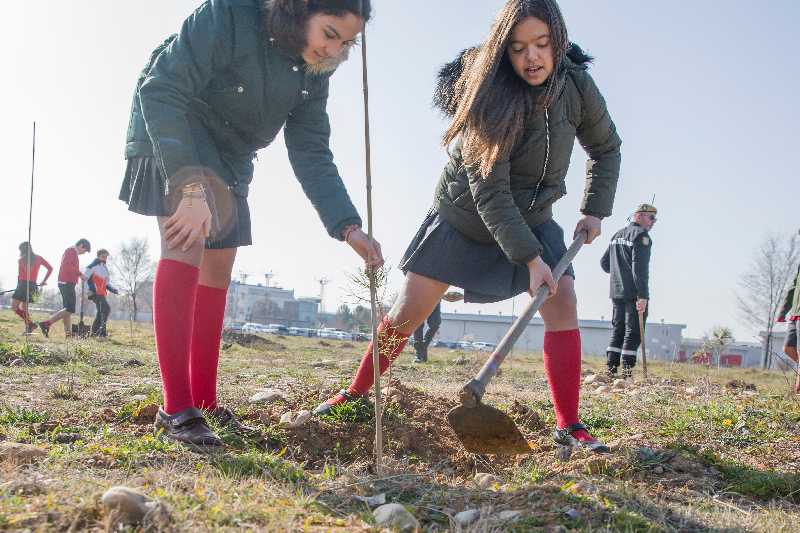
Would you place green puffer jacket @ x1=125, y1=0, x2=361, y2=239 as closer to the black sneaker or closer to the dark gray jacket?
the black sneaker

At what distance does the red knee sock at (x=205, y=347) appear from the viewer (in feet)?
10.3

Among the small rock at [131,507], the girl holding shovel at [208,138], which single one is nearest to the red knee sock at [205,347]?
the girl holding shovel at [208,138]

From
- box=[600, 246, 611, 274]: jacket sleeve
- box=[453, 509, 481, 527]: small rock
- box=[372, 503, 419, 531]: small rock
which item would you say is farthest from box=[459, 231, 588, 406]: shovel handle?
box=[600, 246, 611, 274]: jacket sleeve

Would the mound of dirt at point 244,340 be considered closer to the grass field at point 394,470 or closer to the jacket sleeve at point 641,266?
the jacket sleeve at point 641,266

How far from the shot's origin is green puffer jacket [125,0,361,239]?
2.61 metres

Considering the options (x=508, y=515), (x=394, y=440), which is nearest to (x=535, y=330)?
(x=394, y=440)

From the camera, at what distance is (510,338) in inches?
111

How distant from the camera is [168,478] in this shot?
78.9 inches

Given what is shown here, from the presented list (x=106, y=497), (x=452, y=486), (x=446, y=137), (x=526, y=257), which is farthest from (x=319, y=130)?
(x=106, y=497)

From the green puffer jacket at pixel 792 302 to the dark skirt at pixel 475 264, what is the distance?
15.7ft

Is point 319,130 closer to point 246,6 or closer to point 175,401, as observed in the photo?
point 246,6

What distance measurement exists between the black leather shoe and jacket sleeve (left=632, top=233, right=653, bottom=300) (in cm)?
545

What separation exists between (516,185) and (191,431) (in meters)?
1.84

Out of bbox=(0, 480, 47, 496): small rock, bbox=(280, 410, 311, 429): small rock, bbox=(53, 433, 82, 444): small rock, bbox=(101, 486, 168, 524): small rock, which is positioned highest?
bbox=(101, 486, 168, 524): small rock
